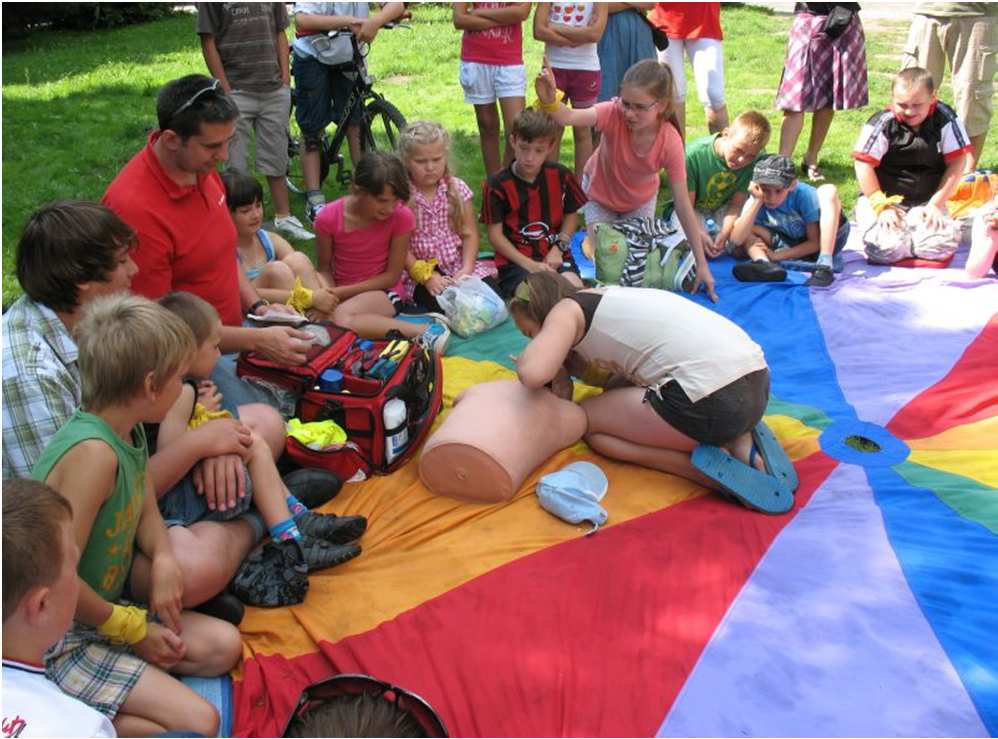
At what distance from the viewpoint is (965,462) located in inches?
139

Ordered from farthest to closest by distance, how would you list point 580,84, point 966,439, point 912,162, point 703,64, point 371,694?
1. point 703,64
2. point 580,84
3. point 912,162
4. point 966,439
5. point 371,694

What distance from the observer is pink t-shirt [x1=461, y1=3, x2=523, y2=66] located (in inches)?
241

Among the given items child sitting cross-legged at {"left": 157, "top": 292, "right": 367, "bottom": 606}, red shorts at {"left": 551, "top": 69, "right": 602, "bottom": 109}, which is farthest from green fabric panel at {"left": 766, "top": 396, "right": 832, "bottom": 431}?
red shorts at {"left": 551, "top": 69, "right": 602, "bottom": 109}

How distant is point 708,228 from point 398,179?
227 cm

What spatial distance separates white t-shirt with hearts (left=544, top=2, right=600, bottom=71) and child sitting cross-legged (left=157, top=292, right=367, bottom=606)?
12.9ft

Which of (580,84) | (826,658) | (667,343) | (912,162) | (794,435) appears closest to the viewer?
(826,658)

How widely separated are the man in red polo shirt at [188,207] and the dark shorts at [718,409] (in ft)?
4.77

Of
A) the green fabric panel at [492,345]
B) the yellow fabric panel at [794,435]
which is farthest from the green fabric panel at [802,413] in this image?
the green fabric panel at [492,345]

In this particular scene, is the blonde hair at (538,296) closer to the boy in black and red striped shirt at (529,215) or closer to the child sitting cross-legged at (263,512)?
the child sitting cross-legged at (263,512)

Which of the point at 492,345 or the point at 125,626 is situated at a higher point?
the point at 125,626

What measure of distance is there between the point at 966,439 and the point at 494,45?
155 inches

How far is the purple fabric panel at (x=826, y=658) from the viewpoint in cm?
240

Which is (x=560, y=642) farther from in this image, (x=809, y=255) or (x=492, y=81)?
(x=492, y=81)

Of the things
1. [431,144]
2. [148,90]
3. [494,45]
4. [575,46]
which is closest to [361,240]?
[431,144]
